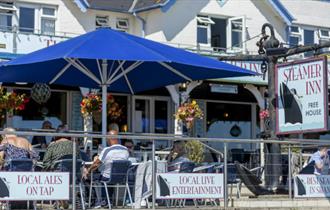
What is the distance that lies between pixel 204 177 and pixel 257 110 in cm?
1918

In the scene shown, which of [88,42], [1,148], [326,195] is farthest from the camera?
[326,195]

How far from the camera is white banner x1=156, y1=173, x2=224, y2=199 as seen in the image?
40.9 feet

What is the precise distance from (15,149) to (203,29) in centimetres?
1906

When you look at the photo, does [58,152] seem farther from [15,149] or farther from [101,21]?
[101,21]

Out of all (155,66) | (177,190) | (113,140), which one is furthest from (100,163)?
(155,66)

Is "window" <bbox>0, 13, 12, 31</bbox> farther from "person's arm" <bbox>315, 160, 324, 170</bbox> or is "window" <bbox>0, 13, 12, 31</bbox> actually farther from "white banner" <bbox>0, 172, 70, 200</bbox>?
"white banner" <bbox>0, 172, 70, 200</bbox>

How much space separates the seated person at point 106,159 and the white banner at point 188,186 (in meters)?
0.79

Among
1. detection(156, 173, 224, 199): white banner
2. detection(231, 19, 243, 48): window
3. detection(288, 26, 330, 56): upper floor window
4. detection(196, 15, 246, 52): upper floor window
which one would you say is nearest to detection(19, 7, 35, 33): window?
detection(196, 15, 246, 52): upper floor window

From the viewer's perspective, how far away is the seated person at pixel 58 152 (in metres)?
12.0

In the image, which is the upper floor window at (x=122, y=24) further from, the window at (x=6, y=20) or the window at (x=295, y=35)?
the window at (x=295, y=35)

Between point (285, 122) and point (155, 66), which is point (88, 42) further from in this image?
point (285, 122)

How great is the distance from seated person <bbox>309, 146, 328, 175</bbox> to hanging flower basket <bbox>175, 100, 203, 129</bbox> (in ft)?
39.8

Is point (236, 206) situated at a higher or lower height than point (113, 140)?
lower

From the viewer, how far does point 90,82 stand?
53.2 ft
